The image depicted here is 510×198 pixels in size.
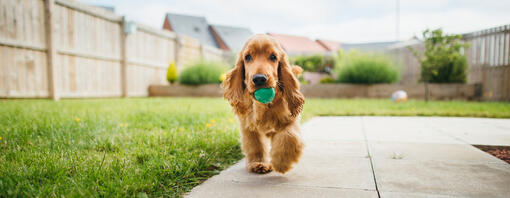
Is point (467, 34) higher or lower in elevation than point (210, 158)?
higher

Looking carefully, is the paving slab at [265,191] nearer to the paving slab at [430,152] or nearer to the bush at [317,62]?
the paving slab at [430,152]

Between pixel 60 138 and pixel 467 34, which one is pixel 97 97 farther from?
pixel 467 34

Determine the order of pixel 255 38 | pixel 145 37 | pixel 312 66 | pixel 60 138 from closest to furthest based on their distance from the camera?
pixel 255 38 → pixel 60 138 → pixel 145 37 → pixel 312 66

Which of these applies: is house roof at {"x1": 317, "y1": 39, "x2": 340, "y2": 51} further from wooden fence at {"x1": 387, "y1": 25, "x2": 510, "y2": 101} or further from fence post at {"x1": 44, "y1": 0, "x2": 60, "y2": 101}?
fence post at {"x1": 44, "y1": 0, "x2": 60, "y2": 101}

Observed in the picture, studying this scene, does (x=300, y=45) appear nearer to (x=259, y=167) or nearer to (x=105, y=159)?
(x=259, y=167)

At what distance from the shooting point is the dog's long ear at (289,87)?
201 centimetres

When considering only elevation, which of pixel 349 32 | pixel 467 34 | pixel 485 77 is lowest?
pixel 485 77

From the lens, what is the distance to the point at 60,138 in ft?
8.14

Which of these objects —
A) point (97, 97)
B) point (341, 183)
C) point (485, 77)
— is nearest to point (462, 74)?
point (485, 77)

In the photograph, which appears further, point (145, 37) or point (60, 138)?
point (145, 37)

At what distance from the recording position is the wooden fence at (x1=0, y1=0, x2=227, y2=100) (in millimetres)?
6742

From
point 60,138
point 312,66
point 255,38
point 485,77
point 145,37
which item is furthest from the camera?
point 312,66

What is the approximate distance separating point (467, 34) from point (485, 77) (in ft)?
4.99

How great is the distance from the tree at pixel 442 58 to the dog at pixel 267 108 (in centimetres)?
700
